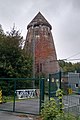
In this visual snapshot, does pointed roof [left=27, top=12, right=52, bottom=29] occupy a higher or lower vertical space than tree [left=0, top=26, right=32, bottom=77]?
higher

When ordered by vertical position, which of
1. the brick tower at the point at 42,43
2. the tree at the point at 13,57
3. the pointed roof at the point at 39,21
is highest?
the pointed roof at the point at 39,21

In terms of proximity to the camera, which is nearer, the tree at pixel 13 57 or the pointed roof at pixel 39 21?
the tree at pixel 13 57

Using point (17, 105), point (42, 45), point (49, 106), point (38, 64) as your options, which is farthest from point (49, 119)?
point (42, 45)

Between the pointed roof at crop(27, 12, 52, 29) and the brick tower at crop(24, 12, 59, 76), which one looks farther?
the pointed roof at crop(27, 12, 52, 29)

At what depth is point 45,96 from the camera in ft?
Answer: 39.9

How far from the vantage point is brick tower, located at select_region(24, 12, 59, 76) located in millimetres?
48906

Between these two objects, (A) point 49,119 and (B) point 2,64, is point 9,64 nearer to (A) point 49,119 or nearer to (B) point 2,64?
(B) point 2,64

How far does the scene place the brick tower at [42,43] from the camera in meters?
48.9

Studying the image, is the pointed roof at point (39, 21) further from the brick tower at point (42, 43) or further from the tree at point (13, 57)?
the tree at point (13, 57)

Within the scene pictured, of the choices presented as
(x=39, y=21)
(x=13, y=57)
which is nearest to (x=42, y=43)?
(x=39, y=21)

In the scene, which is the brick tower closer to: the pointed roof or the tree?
the pointed roof

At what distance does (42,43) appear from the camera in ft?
171

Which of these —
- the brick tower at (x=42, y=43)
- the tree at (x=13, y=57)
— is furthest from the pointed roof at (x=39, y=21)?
the tree at (x=13, y=57)

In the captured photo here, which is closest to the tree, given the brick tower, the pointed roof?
the brick tower
